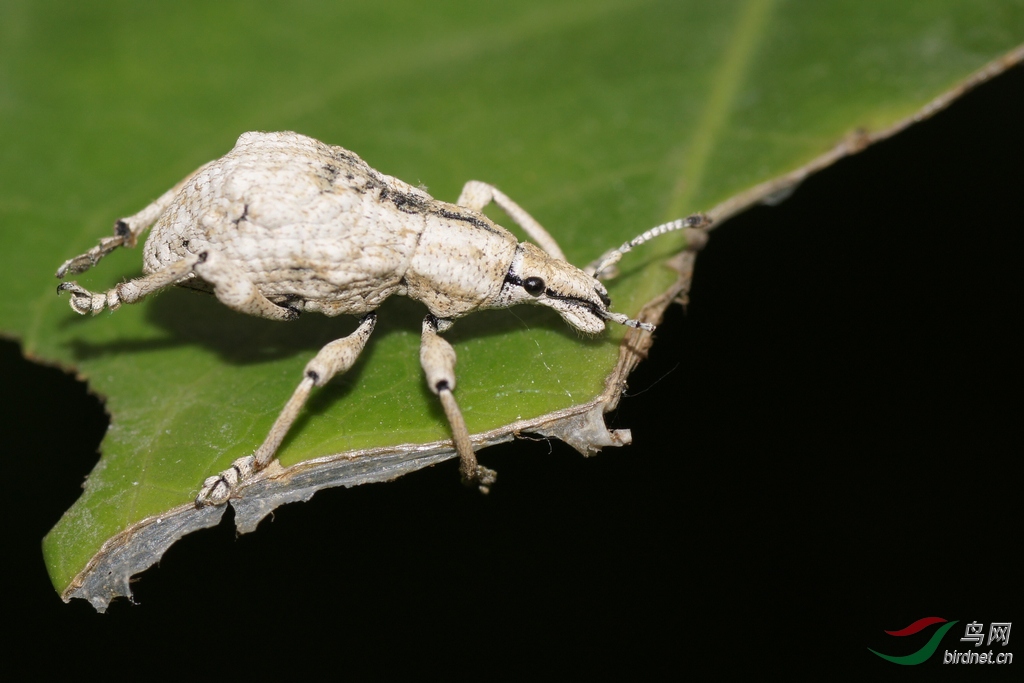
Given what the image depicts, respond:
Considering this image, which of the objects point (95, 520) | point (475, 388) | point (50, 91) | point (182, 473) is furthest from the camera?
point (50, 91)

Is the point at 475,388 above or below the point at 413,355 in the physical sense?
below

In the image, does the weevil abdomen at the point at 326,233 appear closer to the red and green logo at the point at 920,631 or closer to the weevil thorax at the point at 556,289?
the weevil thorax at the point at 556,289

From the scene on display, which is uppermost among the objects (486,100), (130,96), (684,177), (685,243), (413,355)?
(130,96)

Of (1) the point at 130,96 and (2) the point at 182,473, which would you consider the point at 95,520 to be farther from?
(1) the point at 130,96

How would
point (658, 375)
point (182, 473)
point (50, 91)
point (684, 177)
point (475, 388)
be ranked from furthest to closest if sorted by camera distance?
point (50, 91) → point (684, 177) → point (658, 375) → point (475, 388) → point (182, 473)

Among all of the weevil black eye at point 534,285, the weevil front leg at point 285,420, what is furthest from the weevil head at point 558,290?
the weevil front leg at point 285,420

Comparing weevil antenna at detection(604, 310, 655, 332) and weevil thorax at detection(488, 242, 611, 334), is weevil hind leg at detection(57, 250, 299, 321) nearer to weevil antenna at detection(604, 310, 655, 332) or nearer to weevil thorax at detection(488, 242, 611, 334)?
weevil thorax at detection(488, 242, 611, 334)

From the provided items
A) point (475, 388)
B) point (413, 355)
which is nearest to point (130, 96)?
point (413, 355)

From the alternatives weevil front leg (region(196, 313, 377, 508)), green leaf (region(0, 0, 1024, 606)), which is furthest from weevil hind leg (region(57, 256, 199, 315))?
weevil front leg (region(196, 313, 377, 508))
